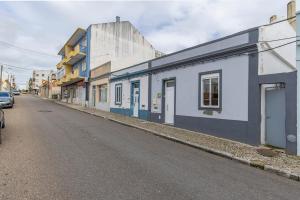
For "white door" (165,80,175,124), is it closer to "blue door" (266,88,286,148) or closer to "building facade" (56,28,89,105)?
"blue door" (266,88,286,148)

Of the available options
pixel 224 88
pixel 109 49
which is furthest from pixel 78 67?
pixel 224 88

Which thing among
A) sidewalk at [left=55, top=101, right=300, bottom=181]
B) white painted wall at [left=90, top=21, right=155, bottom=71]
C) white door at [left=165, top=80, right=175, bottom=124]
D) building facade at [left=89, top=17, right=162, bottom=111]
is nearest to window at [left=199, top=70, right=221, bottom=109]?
sidewalk at [left=55, top=101, right=300, bottom=181]

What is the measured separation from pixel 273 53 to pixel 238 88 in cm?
192

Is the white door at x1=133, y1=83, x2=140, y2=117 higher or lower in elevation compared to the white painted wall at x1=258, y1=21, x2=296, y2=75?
lower

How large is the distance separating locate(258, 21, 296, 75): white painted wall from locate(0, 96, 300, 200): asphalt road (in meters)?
4.34

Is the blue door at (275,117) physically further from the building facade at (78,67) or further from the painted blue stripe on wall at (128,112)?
the building facade at (78,67)

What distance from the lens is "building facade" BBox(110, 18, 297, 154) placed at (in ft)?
27.7

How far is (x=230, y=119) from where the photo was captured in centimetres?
995

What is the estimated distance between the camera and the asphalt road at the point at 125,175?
4379 mm

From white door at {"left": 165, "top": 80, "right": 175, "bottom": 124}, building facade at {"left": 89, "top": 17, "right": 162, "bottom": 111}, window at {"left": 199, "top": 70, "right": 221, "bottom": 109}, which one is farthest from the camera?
building facade at {"left": 89, "top": 17, "right": 162, "bottom": 111}

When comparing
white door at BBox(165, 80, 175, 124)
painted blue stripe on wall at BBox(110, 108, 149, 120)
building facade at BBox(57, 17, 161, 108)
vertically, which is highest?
building facade at BBox(57, 17, 161, 108)

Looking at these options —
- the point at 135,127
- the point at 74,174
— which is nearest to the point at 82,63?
the point at 135,127

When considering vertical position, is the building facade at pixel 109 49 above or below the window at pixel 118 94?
above

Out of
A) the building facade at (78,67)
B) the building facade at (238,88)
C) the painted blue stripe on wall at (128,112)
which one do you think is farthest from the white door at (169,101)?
the building facade at (78,67)
